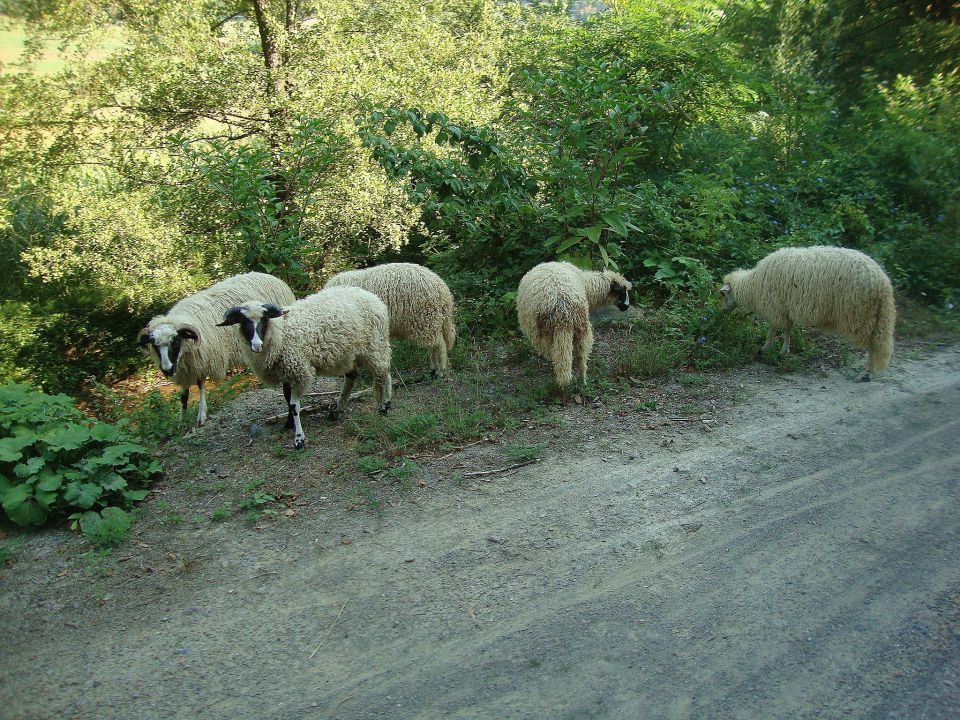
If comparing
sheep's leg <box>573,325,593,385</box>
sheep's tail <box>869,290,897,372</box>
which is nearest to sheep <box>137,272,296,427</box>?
sheep's leg <box>573,325,593,385</box>

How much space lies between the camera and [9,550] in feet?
16.1

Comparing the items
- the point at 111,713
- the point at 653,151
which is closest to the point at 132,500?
the point at 111,713

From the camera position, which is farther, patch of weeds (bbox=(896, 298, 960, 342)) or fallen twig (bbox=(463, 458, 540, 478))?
patch of weeds (bbox=(896, 298, 960, 342))

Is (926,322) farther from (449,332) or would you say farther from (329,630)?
(329,630)

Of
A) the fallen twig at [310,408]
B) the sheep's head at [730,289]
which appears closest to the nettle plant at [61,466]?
the fallen twig at [310,408]

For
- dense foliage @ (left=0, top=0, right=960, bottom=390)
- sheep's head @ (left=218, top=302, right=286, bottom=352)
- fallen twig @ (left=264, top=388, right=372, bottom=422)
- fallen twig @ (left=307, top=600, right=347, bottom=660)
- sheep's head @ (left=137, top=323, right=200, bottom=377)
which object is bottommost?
fallen twig @ (left=307, top=600, right=347, bottom=660)

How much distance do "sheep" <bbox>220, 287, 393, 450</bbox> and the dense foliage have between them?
214 centimetres

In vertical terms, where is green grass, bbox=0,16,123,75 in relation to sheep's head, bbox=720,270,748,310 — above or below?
above

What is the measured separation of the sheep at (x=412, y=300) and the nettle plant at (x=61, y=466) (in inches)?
111

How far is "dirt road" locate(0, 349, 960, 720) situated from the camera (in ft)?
11.3

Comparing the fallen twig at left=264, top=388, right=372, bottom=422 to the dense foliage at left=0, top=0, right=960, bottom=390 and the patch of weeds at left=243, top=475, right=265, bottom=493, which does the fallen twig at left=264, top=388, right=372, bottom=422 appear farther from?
the dense foliage at left=0, top=0, right=960, bottom=390

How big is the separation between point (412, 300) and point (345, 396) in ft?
4.36

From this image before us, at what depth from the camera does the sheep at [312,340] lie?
586 cm

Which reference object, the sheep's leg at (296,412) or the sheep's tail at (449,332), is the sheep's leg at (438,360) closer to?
the sheep's tail at (449,332)
